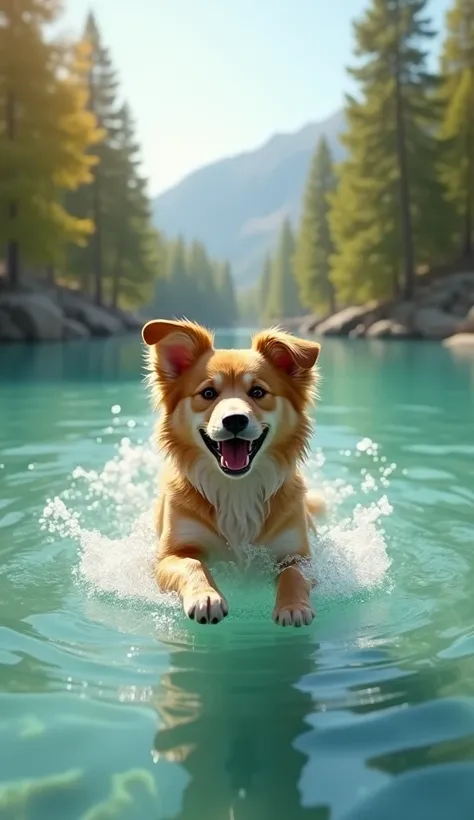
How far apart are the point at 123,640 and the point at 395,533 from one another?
2.52 m

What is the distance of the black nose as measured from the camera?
3.68 m

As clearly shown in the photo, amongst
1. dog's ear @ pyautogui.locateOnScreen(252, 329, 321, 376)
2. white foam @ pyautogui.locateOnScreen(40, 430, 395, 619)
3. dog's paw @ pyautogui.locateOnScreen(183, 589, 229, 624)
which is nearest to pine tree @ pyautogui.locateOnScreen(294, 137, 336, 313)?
white foam @ pyautogui.locateOnScreen(40, 430, 395, 619)

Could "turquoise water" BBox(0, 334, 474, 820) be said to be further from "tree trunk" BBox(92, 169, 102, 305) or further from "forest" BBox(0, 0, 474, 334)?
"tree trunk" BBox(92, 169, 102, 305)

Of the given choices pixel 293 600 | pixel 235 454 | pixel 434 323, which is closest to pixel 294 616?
pixel 293 600

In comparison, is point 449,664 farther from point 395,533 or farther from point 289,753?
point 395,533

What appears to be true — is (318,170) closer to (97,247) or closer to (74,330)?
(97,247)

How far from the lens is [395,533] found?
540 centimetres

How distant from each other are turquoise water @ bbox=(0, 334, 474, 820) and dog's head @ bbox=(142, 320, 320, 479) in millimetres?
832

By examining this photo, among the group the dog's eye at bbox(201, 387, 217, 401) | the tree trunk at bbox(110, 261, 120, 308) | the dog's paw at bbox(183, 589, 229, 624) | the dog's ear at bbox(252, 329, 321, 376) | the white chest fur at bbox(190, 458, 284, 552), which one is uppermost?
the tree trunk at bbox(110, 261, 120, 308)

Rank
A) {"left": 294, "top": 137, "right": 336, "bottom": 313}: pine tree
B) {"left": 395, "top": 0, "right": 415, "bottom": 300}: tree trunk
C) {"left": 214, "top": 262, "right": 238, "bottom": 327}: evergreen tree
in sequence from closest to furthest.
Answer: {"left": 395, "top": 0, "right": 415, "bottom": 300}: tree trunk < {"left": 294, "top": 137, "right": 336, "bottom": 313}: pine tree < {"left": 214, "top": 262, "right": 238, "bottom": 327}: evergreen tree

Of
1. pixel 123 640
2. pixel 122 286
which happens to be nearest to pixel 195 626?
pixel 123 640

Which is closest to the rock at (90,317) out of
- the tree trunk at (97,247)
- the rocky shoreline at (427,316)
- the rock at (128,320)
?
the tree trunk at (97,247)

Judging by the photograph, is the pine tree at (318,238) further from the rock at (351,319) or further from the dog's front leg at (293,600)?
the dog's front leg at (293,600)

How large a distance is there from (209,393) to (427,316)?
27343mm
